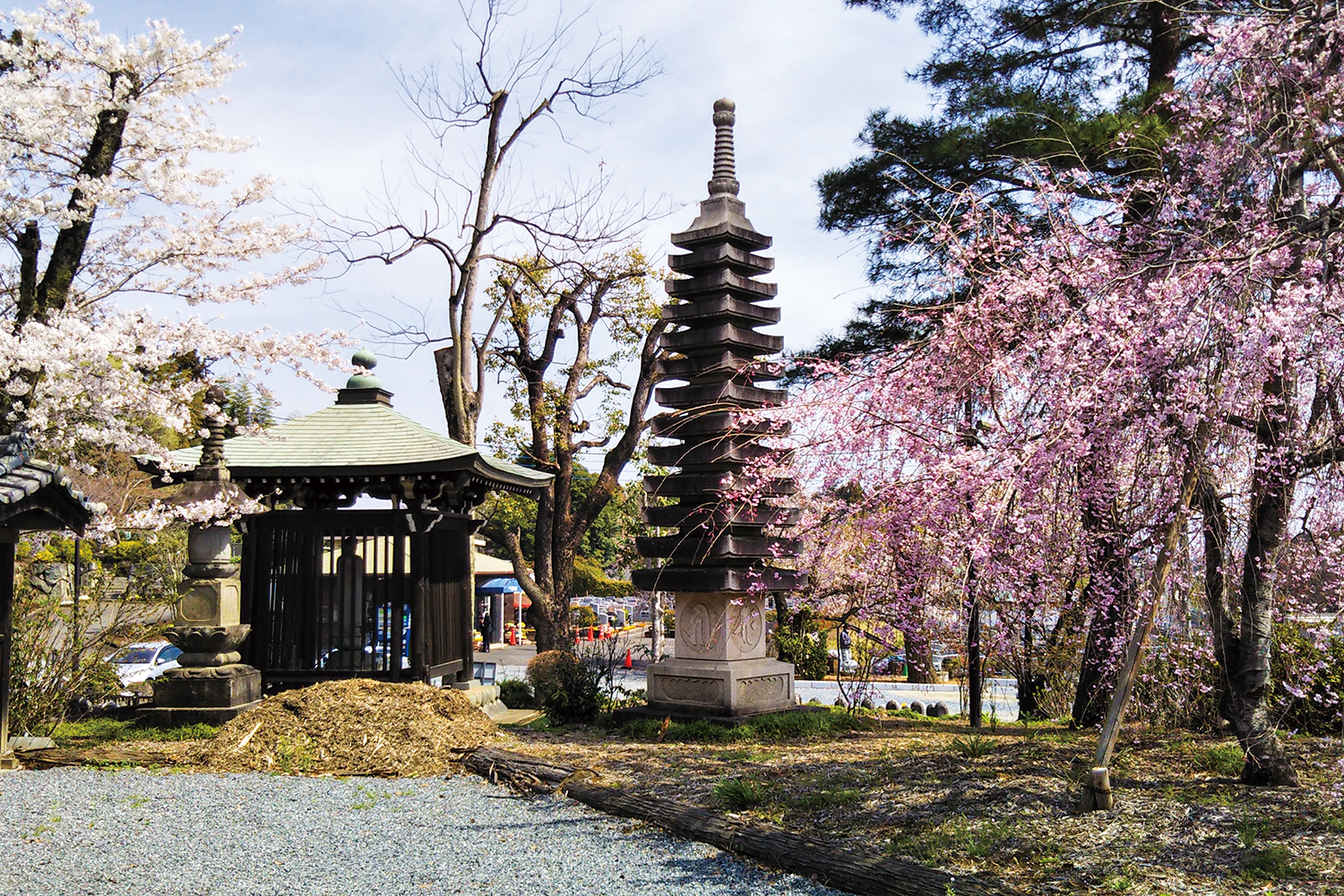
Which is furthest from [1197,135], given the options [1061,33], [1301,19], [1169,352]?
[1061,33]

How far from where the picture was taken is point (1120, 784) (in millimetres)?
5867

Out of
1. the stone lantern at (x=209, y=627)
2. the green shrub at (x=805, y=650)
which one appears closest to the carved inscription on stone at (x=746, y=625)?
the stone lantern at (x=209, y=627)

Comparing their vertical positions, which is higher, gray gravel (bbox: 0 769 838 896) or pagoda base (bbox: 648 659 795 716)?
pagoda base (bbox: 648 659 795 716)

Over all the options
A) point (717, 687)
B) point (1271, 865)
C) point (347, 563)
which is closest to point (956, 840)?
point (1271, 865)

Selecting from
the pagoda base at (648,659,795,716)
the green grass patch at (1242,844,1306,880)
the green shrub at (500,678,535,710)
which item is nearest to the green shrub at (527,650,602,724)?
the pagoda base at (648,659,795,716)

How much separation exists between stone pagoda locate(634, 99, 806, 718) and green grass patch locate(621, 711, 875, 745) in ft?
1.08

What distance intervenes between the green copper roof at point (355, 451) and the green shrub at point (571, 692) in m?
2.24

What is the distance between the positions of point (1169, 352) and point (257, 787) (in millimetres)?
6591

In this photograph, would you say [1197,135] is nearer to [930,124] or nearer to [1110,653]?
[1110,653]

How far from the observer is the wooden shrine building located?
34.4ft

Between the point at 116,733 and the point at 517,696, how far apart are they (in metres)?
4.63

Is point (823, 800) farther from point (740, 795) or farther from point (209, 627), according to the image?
point (209, 627)

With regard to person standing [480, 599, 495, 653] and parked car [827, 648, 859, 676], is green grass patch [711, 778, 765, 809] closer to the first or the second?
parked car [827, 648, 859, 676]

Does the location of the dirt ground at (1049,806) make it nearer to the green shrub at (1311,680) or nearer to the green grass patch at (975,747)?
the green grass patch at (975,747)
